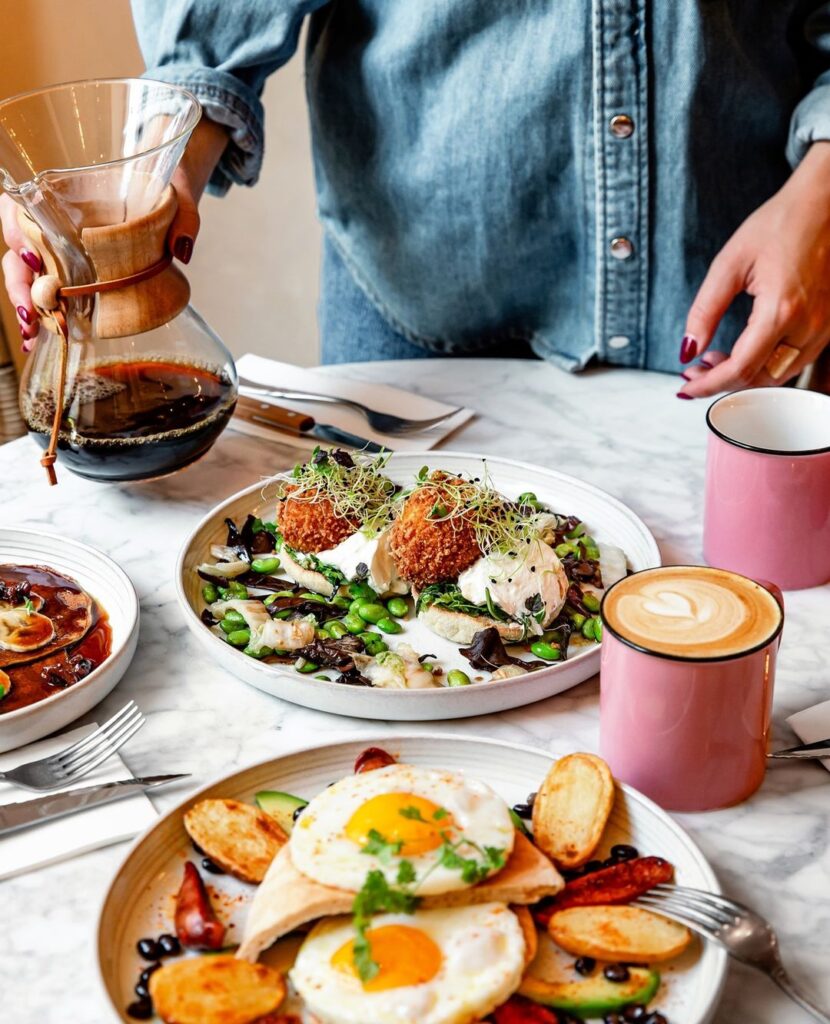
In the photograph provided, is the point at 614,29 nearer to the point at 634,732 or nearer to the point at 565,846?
the point at 634,732

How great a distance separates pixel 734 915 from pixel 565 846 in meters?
0.17

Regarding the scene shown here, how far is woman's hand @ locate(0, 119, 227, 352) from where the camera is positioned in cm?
165

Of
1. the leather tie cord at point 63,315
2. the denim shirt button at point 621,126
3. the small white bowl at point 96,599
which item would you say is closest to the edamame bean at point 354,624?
the small white bowl at point 96,599

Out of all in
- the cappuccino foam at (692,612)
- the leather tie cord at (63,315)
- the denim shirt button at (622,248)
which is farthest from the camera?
the denim shirt button at (622,248)

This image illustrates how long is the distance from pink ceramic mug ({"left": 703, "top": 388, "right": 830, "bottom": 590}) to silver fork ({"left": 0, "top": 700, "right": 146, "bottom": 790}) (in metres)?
0.80

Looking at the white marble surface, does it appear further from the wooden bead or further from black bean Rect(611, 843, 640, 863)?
the wooden bead

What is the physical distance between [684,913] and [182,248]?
3.79 ft

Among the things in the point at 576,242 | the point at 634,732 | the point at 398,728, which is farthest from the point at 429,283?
the point at 634,732

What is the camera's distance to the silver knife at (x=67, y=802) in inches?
45.5

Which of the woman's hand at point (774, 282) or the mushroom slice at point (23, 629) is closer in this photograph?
the mushroom slice at point (23, 629)

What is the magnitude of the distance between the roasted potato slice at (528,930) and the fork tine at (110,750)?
20.1 inches

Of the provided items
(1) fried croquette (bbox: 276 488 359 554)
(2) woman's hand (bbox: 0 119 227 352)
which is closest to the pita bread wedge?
(1) fried croquette (bbox: 276 488 359 554)

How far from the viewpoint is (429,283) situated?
7.52 ft

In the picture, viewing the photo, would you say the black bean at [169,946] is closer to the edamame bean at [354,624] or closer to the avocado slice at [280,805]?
the avocado slice at [280,805]
